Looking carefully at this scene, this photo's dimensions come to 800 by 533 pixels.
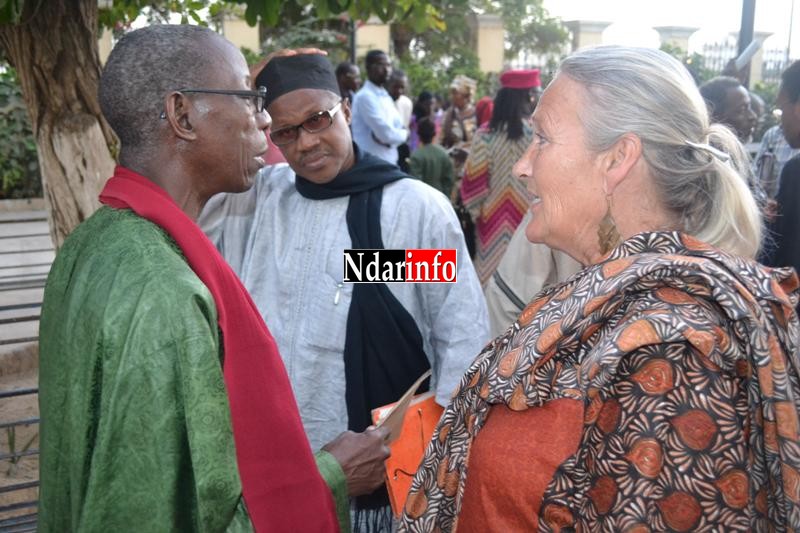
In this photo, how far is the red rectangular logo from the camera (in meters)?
2.61

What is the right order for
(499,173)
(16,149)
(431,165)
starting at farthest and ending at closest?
(16,149), (431,165), (499,173)

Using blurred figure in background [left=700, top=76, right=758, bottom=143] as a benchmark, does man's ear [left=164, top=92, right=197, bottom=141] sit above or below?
above

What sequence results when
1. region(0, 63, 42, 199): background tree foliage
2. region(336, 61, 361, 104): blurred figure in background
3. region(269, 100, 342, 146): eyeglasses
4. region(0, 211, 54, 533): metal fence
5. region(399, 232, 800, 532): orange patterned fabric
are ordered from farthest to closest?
region(0, 63, 42, 199): background tree foliage < region(336, 61, 361, 104): blurred figure in background < region(0, 211, 54, 533): metal fence < region(269, 100, 342, 146): eyeglasses < region(399, 232, 800, 532): orange patterned fabric

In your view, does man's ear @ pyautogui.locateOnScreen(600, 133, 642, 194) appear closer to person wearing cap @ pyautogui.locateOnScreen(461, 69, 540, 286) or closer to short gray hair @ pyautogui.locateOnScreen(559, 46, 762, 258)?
short gray hair @ pyautogui.locateOnScreen(559, 46, 762, 258)

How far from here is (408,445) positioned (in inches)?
90.5

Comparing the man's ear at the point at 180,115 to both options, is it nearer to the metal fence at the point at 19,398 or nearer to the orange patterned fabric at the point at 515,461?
the orange patterned fabric at the point at 515,461

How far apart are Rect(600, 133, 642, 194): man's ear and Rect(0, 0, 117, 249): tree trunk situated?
2.40m

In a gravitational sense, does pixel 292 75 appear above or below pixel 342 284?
above

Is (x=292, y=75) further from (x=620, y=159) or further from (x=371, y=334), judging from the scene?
(x=620, y=159)

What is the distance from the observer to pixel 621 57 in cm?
165

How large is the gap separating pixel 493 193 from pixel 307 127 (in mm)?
3322

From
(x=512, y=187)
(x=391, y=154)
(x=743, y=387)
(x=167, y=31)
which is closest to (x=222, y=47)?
(x=167, y=31)

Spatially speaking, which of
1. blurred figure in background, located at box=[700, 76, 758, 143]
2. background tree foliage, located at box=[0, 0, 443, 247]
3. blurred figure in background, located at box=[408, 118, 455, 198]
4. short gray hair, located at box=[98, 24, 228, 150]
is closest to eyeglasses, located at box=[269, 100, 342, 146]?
background tree foliage, located at box=[0, 0, 443, 247]

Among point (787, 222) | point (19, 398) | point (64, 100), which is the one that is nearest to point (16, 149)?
point (19, 398)
